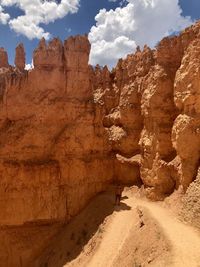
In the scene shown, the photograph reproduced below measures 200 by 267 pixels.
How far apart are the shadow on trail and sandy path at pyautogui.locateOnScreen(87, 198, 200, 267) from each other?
3.82 ft

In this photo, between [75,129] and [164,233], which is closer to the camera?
[164,233]

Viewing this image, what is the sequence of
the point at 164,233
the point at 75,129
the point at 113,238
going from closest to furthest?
the point at 164,233
the point at 113,238
the point at 75,129

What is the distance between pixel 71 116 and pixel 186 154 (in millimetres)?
9230

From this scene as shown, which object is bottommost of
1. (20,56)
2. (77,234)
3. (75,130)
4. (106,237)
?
(77,234)

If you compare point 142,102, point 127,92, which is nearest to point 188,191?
point 142,102

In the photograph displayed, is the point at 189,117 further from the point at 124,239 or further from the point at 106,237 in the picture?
the point at 106,237

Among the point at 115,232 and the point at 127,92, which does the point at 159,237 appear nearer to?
the point at 115,232

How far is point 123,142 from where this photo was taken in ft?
110

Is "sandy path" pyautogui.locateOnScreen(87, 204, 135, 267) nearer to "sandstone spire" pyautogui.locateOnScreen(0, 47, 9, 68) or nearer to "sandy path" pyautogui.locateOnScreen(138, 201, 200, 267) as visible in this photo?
"sandy path" pyautogui.locateOnScreen(138, 201, 200, 267)

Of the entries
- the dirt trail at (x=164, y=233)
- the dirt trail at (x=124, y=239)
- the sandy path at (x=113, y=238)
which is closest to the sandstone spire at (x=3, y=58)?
the dirt trail at (x=124, y=239)

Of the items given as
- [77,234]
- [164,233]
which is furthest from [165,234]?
[77,234]

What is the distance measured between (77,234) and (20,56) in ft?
49.0

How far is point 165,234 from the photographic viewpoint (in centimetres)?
2242

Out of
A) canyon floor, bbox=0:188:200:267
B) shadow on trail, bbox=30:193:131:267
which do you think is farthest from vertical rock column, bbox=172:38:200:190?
shadow on trail, bbox=30:193:131:267
